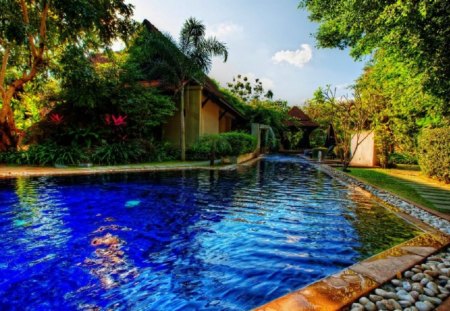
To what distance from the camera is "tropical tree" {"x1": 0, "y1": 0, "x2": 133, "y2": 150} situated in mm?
11227

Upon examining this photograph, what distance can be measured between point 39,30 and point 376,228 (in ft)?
52.6

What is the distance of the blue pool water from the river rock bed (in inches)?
24.8

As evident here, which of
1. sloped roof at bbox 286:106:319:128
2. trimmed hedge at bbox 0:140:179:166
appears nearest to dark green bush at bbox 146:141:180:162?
trimmed hedge at bbox 0:140:179:166

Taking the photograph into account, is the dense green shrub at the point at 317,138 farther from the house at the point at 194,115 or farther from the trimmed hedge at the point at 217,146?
the trimmed hedge at the point at 217,146

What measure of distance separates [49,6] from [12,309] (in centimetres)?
1479

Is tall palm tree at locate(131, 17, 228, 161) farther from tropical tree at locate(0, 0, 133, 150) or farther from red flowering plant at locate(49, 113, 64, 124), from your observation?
red flowering plant at locate(49, 113, 64, 124)

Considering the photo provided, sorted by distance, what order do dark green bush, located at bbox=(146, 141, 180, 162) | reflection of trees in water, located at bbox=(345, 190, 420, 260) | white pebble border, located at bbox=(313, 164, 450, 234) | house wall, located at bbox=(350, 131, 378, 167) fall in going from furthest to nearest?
house wall, located at bbox=(350, 131, 378, 167) → dark green bush, located at bbox=(146, 141, 180, 162) → white pebble border, located at bbox=(313, 164, 450, 234) → reflection of trees in water, located at bbox=(345, 190, 420, 260)

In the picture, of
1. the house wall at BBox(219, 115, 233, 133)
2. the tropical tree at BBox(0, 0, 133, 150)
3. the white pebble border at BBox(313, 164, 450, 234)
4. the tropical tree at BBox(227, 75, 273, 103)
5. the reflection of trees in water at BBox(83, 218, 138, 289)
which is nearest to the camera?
the reflection of trees in water at BBox(83, 218, 138, 289)

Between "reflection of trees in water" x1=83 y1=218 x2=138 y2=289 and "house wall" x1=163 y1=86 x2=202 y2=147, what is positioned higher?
"house wall" x1=163 y1=86 x2=202 y2=147

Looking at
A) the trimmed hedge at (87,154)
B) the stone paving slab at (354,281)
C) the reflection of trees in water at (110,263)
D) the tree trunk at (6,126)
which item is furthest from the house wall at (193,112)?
the stone paving slab at (354,281)

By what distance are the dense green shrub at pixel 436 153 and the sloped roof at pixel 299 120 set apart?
20.3 m

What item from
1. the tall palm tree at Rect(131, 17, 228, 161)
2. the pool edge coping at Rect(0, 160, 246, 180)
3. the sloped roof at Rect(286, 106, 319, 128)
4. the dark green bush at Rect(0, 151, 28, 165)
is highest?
the tall palm tree at Rect(131, 17, 228, 161)

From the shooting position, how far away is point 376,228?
4.45 m

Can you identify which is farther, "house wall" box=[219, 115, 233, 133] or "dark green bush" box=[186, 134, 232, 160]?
"house wall" box=[219, 115, 233, 133]
